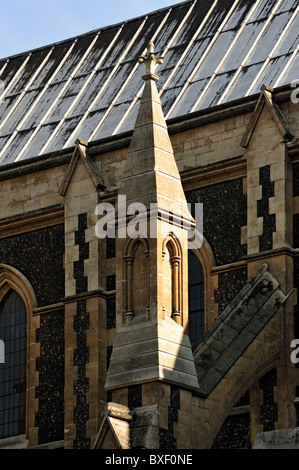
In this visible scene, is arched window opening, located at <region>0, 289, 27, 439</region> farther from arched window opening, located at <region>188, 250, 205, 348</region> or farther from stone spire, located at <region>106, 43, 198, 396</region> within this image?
stone spire, located at <region>106, 43, 198, 396</region>

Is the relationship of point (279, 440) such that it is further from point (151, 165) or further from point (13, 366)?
point (13, 366)

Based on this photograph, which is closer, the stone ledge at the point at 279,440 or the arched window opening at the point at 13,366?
the stone ledge at the point at 279,440

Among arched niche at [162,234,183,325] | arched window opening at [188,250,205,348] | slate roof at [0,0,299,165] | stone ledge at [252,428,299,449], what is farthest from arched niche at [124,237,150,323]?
slate roof at [0,0,299,165]

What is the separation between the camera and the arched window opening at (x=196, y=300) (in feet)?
116

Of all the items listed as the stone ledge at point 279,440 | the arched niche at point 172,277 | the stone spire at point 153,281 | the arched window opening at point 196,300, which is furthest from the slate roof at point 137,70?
the stone ledge at point 279,440

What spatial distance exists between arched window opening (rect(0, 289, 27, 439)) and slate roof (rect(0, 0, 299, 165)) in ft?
11.8

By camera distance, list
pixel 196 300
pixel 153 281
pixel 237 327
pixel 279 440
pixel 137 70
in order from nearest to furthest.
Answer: pixel 279 440 < pixel 153 281 < pixel 237 327 < pixel 196 300 < pixel 137 70

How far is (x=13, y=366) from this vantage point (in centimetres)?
3844

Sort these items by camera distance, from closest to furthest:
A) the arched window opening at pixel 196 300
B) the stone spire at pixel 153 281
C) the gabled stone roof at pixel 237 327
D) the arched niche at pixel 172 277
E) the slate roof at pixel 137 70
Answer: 1. the stone spire at pixel 153 281
2. the arched niche at pixel 172 277
3. the gabled stone roof at pixel 237 327
4. the arched window opening at pixel 196 300
5. the slate roof at pixel 137 70

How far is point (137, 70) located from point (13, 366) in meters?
7.52

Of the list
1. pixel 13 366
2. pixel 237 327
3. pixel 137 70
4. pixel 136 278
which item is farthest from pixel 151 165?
pixel 137 70

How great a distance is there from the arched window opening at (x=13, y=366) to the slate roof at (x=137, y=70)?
11.8 ft

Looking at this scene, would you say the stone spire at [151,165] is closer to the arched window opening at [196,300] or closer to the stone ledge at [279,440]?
the arched window opening at [196,300]

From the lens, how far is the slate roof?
37.5m
